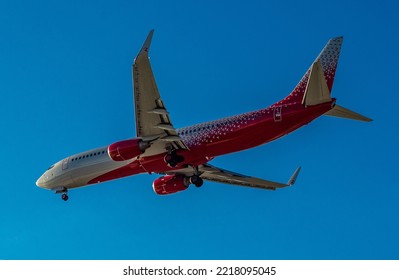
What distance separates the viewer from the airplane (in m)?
41.7

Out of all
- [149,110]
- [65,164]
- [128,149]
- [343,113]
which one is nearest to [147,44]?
[149,110]

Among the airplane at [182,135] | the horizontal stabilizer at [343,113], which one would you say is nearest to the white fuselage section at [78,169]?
the airplane at [182,135]

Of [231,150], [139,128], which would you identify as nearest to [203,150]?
[231,150]

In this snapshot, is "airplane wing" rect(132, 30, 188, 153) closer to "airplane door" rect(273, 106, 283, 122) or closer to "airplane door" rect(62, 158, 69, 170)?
"airplane door" rect(273, 106, 283, 122)

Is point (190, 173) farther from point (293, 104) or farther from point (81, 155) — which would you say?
point (293, 104)

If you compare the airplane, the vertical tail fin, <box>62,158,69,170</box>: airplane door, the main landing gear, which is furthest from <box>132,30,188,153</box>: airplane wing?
<box>62,158,69,170</box>: airplane door

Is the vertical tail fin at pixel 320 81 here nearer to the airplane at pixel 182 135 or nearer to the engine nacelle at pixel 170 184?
the airplane at pixel 182 135

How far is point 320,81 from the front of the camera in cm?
4112

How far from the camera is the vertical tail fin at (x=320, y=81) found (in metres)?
41.1

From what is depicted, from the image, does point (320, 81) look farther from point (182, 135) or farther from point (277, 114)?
point (182, 135)

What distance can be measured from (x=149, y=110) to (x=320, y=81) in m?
10.4

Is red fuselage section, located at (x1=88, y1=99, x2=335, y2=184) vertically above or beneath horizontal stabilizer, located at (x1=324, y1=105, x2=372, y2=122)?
above

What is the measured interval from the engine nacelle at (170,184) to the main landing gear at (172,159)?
5958mm

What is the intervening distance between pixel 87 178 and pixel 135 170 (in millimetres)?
4196
